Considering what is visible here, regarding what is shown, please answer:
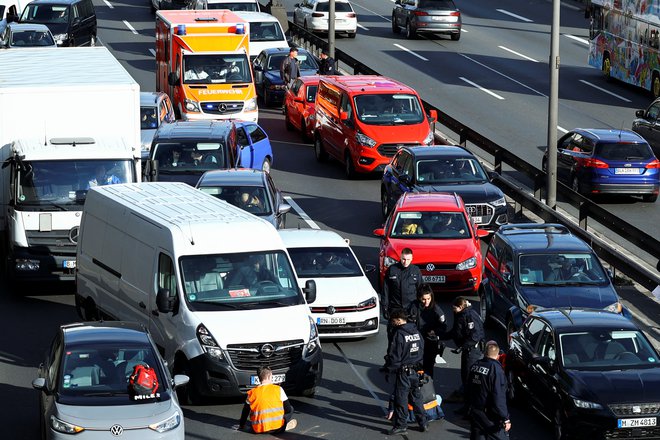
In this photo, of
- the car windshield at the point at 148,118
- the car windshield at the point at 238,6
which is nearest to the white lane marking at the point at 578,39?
the car windshield at the point at 238,6

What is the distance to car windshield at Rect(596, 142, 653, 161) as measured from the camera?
3100cm

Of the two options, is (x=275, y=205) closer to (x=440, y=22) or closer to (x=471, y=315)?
(x=471, y=315)

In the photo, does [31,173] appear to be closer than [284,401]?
No

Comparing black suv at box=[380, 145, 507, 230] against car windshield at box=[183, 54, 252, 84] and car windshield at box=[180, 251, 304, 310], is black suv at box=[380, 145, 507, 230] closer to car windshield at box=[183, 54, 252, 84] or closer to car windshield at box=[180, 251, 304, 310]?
car windshield at box=[183, 54, 252, 84]

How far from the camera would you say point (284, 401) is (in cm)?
1695

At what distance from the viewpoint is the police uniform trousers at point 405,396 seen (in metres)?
17.1

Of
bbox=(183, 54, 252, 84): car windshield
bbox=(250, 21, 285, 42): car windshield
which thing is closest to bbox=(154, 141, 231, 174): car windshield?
bbox=(183, 54, 252, 84): car windshield

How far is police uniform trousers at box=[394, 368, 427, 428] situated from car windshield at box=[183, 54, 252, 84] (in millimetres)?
20830

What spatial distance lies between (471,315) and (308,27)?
130 ft

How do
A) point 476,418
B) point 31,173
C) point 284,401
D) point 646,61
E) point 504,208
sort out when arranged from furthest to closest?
point 646,61 → point 504,208 → point 31,173 → point 284,401 → point 476,418

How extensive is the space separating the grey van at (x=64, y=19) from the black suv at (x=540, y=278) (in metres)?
30.9

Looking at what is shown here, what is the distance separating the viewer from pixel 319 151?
3572cm

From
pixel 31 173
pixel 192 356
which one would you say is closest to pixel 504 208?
pixel 31 173

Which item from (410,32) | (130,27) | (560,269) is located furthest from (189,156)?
(130,27)
